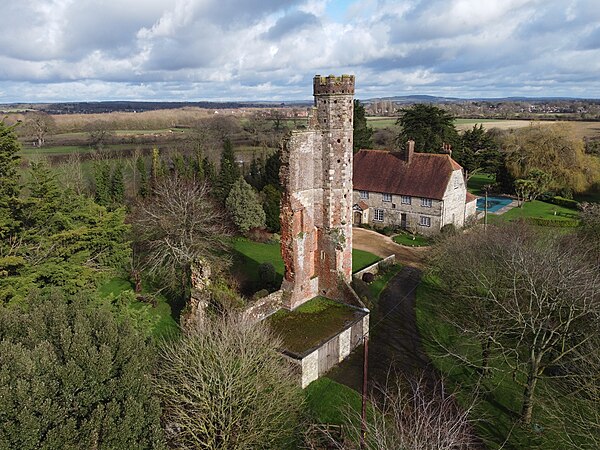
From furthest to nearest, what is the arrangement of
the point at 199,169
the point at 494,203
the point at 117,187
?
the point at 494,203
the point at 199,169
the point at 117,187

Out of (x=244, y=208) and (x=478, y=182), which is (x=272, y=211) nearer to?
(x=244, y=208)

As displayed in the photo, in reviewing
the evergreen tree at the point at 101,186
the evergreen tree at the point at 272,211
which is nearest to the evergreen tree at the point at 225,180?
the evergreen tree at the point at 272,211

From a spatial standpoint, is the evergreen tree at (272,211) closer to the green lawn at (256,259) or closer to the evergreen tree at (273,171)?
the green lawn at (256,259)

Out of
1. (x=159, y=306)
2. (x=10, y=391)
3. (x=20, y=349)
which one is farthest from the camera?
(x=159, y=306)

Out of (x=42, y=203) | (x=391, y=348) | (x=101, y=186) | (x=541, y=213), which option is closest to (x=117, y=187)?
(x=101, y=186)

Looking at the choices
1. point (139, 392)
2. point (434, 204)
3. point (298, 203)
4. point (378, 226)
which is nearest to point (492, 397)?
point (298, 203)

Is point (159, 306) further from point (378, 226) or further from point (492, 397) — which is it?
point (378, 226)
